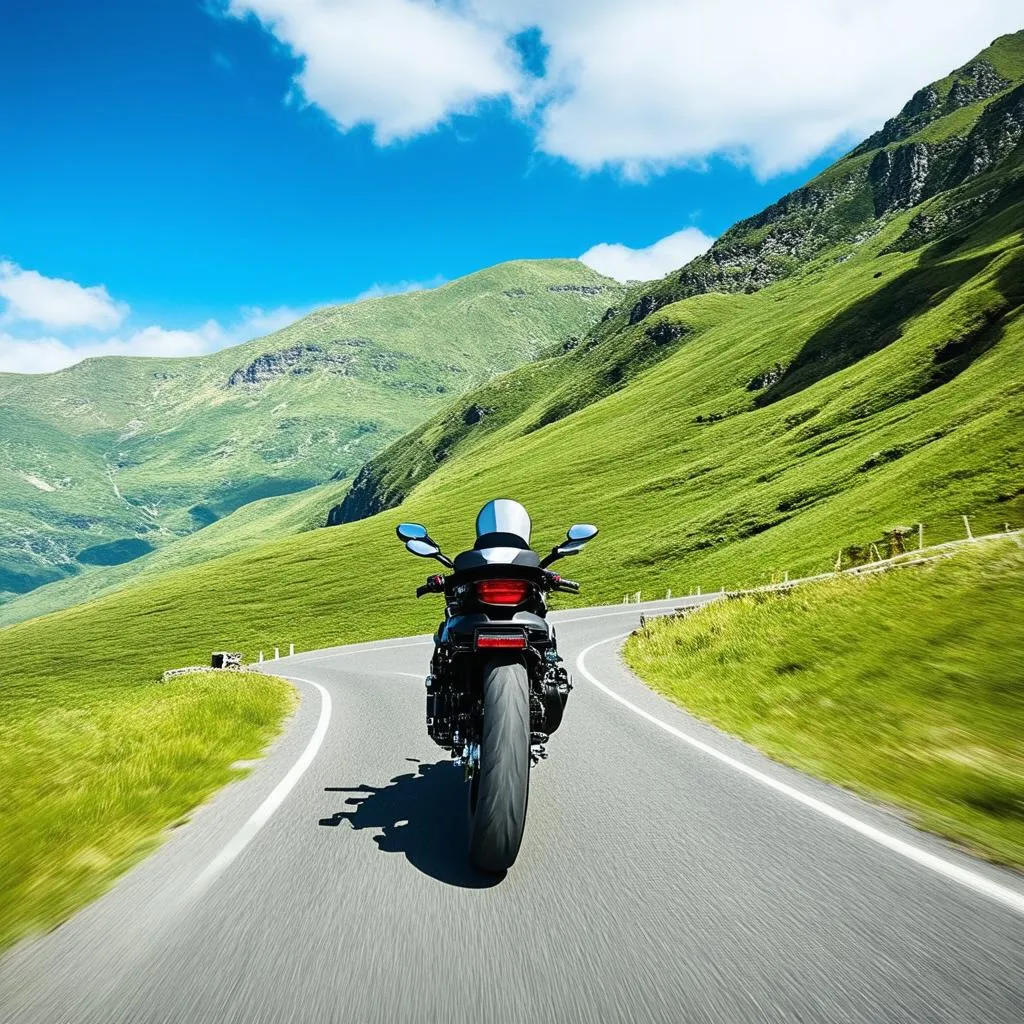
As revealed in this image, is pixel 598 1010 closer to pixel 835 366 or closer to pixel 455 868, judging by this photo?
pixel 455 868

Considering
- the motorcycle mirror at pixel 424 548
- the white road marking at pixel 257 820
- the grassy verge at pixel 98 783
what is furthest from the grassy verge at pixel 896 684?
the grassy verge at pixel 98 783

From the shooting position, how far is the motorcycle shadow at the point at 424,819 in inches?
203

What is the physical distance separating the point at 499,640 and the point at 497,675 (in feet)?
0.88

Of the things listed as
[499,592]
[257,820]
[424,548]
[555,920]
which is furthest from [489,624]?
[257,820]

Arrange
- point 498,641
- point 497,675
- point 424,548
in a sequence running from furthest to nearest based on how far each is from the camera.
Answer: point 424,548 < point 498,641 < point 497,675

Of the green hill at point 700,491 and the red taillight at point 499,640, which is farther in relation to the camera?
the green hill at point 700,491

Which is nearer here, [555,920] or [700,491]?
[555,920]

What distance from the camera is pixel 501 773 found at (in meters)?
5.16

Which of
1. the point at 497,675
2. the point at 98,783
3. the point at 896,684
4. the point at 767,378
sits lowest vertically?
the point at 98,783

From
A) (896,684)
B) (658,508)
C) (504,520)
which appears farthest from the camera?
(658,508)

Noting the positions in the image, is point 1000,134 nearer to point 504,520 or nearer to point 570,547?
point 570,547

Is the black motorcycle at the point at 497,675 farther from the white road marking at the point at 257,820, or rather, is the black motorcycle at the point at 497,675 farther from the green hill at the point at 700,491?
the green hill at the point at 700,491

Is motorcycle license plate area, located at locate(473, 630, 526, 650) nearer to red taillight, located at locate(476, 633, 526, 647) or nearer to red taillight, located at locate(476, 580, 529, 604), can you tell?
red taillight, located at locate(476, 633, 526, 647)

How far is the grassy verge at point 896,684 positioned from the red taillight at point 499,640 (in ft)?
11.2
